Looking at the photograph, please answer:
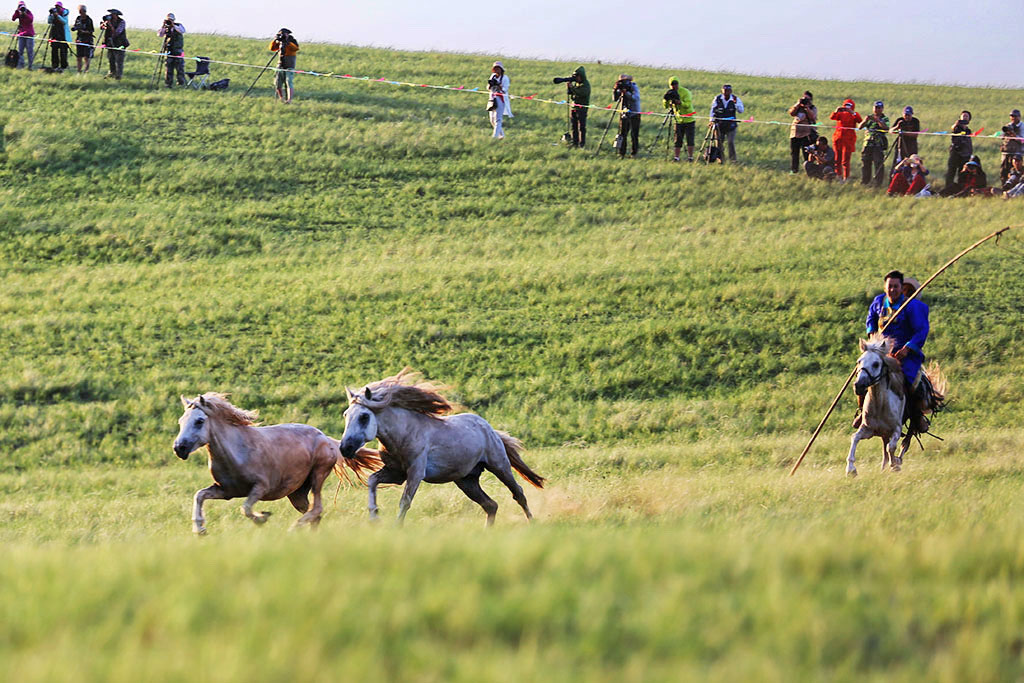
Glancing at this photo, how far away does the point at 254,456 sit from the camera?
10773 millimetres

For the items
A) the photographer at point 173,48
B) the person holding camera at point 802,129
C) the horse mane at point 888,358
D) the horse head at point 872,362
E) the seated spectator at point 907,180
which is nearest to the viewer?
the horse head at point 872,362

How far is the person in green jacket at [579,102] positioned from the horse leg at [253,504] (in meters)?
25.8

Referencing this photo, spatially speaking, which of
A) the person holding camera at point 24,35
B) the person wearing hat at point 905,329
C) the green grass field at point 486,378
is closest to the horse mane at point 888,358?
the person wearing hat at point 905,329

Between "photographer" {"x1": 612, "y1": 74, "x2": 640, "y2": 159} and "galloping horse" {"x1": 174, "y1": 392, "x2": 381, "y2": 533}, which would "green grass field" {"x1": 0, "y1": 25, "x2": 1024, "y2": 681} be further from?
"photographer" {"x1": 612, "y1": 74, "x2": 640, "y2": 159}

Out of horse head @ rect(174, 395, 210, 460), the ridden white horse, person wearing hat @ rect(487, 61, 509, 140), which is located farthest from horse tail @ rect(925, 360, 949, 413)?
person wearing hat @ rect(487, 61, 509, 140)

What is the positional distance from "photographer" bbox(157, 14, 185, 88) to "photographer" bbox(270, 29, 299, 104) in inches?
140

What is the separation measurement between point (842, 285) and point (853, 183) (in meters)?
11.4

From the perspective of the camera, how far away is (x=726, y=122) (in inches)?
1393

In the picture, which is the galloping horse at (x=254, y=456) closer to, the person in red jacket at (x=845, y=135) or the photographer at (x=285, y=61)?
the person in red jacket at (x=845, y=135)

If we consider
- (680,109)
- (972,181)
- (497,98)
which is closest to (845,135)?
(972,181)

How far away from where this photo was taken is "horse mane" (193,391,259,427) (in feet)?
33.9

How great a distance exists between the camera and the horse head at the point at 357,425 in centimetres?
985

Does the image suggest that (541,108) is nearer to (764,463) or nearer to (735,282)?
(735,282)

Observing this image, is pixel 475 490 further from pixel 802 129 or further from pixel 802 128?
pixel 802 129
